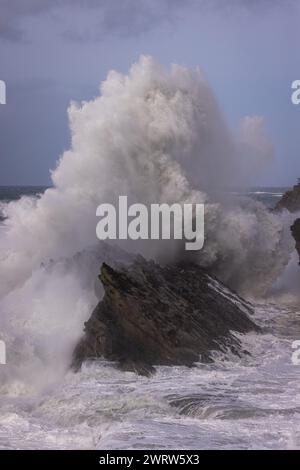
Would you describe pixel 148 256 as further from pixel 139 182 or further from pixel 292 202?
pixel 292 202

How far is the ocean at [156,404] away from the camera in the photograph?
303 inches

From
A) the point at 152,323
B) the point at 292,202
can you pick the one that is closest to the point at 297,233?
the point at 152,323

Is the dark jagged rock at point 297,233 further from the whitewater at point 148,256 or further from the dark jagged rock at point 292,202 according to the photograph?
the dark jagged rock at point 292,202

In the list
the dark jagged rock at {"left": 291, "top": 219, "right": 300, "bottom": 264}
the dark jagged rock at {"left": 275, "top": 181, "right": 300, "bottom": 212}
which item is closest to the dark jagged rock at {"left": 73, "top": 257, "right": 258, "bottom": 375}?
the dark jagged rock at {"left": 291, "top": 219, "right": 300, "bottom": 264}

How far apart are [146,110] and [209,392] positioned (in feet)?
26.9

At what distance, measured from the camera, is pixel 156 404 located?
873cm

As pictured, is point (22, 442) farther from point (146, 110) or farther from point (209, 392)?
point (146, 110)

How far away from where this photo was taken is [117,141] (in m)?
15.5

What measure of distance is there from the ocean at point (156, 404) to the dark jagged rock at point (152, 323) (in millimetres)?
280

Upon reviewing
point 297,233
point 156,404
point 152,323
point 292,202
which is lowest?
point 156,404

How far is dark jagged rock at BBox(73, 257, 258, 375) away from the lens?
1049cm

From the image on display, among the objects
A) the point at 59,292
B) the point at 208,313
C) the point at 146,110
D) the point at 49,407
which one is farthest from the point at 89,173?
the point at 49,407

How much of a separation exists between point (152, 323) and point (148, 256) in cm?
414

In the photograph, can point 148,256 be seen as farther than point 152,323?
Yes
